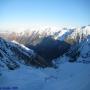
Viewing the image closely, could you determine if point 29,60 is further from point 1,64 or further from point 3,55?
point 1,64

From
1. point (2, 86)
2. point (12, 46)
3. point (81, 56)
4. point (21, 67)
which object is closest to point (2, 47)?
point (12, 46)

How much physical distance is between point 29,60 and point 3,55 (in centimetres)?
2084

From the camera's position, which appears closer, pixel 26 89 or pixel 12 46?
pixel 26 89

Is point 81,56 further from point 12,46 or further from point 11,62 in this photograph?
point 11,62

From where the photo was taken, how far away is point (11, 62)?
12481 cm

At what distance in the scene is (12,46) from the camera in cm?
15012

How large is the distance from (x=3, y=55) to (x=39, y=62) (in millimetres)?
30741

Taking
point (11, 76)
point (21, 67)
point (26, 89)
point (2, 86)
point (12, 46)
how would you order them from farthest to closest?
point (12, 46)
point (21, 67)
point (11, 76)
point (2, 86)
point (26, 89)

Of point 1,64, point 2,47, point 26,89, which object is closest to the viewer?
point 26,89

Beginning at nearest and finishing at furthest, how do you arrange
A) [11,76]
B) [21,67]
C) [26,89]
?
[26,89], [11,76], [21,67]

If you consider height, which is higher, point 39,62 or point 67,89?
point 67,89

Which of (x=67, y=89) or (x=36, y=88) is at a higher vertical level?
A: (x=67, y=89)

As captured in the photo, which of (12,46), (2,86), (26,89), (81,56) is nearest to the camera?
(26,89)

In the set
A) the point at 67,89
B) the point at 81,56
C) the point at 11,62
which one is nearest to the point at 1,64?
the point at 11,62
